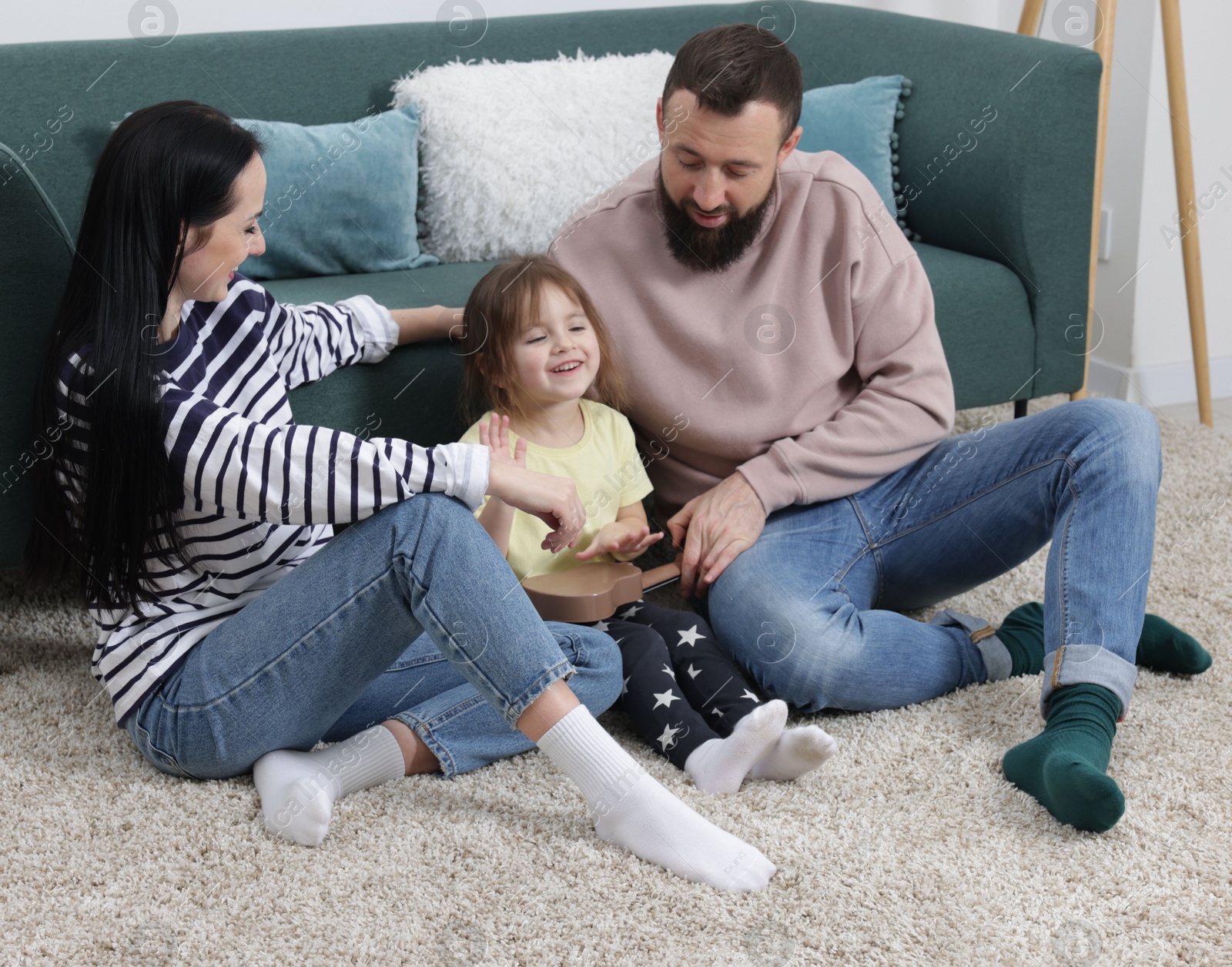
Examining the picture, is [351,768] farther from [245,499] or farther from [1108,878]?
[1108,878]

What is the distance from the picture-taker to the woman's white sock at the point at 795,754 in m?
1.17

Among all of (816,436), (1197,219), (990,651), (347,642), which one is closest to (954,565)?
(990,651)

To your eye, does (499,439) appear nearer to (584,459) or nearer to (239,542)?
(584,459)

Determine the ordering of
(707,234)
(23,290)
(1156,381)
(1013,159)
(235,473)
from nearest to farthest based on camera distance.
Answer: (235,473)
(23,290)
(707,234)
(1013,159)
(1156,381)

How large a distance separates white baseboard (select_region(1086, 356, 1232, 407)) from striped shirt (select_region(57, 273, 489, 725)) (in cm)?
192

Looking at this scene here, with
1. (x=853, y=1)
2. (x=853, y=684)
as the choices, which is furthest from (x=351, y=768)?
(x=853, y=1)

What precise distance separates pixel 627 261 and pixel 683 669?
536 mm

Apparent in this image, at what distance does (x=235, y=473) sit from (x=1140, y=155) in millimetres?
2131

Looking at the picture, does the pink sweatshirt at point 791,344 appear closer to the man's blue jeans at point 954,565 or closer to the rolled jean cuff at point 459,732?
the man's blue jeans at point 954,565

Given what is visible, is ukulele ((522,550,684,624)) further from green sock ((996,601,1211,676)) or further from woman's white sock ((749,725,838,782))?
green sock ((996,601,1211,676))

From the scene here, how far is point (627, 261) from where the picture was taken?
5.01ft

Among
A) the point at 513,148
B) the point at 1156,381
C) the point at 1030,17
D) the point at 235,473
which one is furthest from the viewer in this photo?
the point at 1156,381

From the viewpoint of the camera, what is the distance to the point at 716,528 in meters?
1.41

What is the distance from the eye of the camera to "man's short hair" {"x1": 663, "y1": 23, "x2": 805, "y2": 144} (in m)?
1.37
